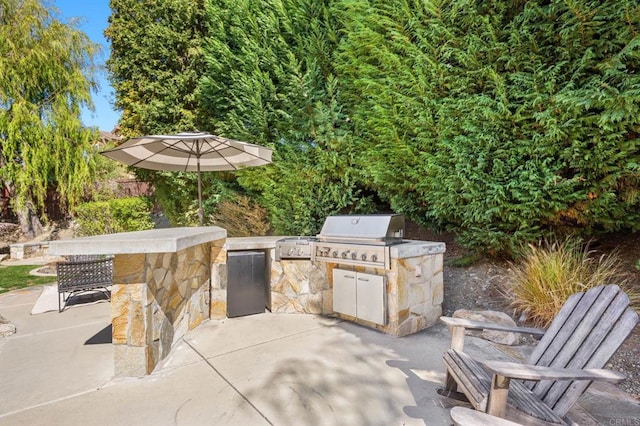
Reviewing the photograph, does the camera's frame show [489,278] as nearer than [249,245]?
No

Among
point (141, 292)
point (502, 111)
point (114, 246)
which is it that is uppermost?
point (502, 111)

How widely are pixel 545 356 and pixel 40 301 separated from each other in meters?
6.82

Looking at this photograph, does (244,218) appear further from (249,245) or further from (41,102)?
(41,102)

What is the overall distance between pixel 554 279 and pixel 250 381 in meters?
3.22

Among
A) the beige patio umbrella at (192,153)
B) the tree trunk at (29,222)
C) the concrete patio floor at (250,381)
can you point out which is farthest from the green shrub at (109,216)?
the concrete patio floor at (250,381)

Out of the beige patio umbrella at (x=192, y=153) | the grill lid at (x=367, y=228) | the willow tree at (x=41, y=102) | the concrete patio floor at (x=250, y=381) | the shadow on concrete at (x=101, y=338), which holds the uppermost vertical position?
the willow tree at (x=41, y=102)

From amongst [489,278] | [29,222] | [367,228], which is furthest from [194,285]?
[29,222]

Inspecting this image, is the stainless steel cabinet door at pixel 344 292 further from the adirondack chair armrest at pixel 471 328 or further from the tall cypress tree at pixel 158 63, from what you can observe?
the tall cypress tree at pixel 158 63

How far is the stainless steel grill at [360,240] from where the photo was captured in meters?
3.59

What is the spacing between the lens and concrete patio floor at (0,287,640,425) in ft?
7.22

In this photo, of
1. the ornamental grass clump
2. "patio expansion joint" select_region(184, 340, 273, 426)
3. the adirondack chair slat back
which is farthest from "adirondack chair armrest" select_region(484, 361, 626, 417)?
the ornamental grass clump

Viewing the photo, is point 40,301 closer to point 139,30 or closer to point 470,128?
point 470,128

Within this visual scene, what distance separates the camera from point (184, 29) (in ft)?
31.3

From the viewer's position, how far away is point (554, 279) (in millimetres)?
3492
